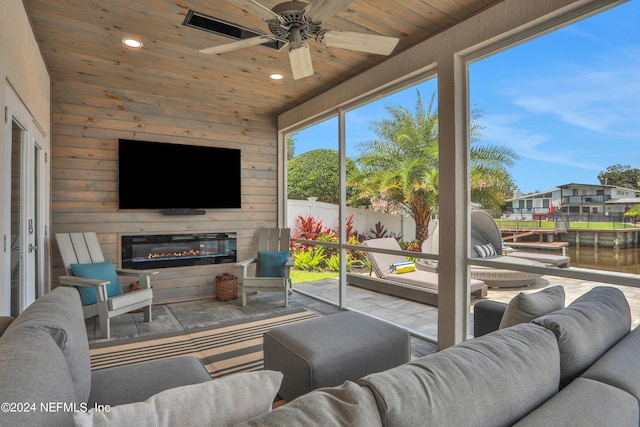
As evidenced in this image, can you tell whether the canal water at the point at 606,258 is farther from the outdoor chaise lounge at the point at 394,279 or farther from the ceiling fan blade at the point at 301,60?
the ceiling fan blade at the point at 301,60

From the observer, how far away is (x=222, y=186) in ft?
16.7

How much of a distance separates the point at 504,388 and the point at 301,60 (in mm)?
2250

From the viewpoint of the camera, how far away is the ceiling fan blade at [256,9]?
73.7 inches

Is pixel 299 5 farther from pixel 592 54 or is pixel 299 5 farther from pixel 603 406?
pixel 603 406

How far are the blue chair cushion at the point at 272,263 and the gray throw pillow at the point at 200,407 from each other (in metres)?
3.98

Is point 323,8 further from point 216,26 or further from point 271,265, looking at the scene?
point 271,265

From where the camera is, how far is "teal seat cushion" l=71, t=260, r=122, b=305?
3576 mm

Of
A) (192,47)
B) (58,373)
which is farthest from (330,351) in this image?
(192,47)

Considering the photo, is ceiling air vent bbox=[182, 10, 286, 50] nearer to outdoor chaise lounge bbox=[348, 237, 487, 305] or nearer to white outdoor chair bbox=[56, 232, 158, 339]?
outdoor chaise lounge bbox=[348, 237, 487, 305]

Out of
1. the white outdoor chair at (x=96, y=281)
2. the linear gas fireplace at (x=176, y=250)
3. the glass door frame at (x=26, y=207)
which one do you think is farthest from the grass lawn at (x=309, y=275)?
the glass door frame at (x=26, y=207)

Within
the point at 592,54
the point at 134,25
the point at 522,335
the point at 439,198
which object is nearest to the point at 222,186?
the point at 134,25

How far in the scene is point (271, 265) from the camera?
15.7ft

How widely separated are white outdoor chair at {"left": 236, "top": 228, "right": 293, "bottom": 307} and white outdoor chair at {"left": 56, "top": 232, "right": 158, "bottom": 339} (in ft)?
3.78

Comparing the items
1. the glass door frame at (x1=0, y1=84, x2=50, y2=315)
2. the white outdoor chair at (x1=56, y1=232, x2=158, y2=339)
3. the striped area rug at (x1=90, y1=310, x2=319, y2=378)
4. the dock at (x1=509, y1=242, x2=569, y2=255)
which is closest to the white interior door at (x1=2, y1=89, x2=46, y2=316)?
the glass door frame at (x1=0, y1=84, x2=50, y2=315)
